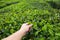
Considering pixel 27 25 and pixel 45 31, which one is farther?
pixel 27 25

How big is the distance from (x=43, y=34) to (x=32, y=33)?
12.5 inches

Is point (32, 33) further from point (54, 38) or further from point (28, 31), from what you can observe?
point (54, 38)

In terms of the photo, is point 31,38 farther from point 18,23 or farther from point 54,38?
point 18,23

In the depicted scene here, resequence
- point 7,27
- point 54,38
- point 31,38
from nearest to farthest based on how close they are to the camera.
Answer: point 54,38 < point 31,38 < point 7,27

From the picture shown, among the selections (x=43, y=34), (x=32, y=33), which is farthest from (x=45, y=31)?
(x=32, y=33)

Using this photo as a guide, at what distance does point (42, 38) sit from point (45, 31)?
20cm

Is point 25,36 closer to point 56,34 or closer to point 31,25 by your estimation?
point 31,25

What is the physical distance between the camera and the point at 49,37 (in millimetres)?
4301

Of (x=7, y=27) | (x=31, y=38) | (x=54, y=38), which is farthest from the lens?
(x=7, y=27)

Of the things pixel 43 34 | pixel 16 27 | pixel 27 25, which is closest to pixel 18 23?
pixel 16 27

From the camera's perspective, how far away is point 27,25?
4707mm

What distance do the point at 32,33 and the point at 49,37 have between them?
19.4 inches

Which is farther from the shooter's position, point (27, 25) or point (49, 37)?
point (27, 25)

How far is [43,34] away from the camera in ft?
14.4
